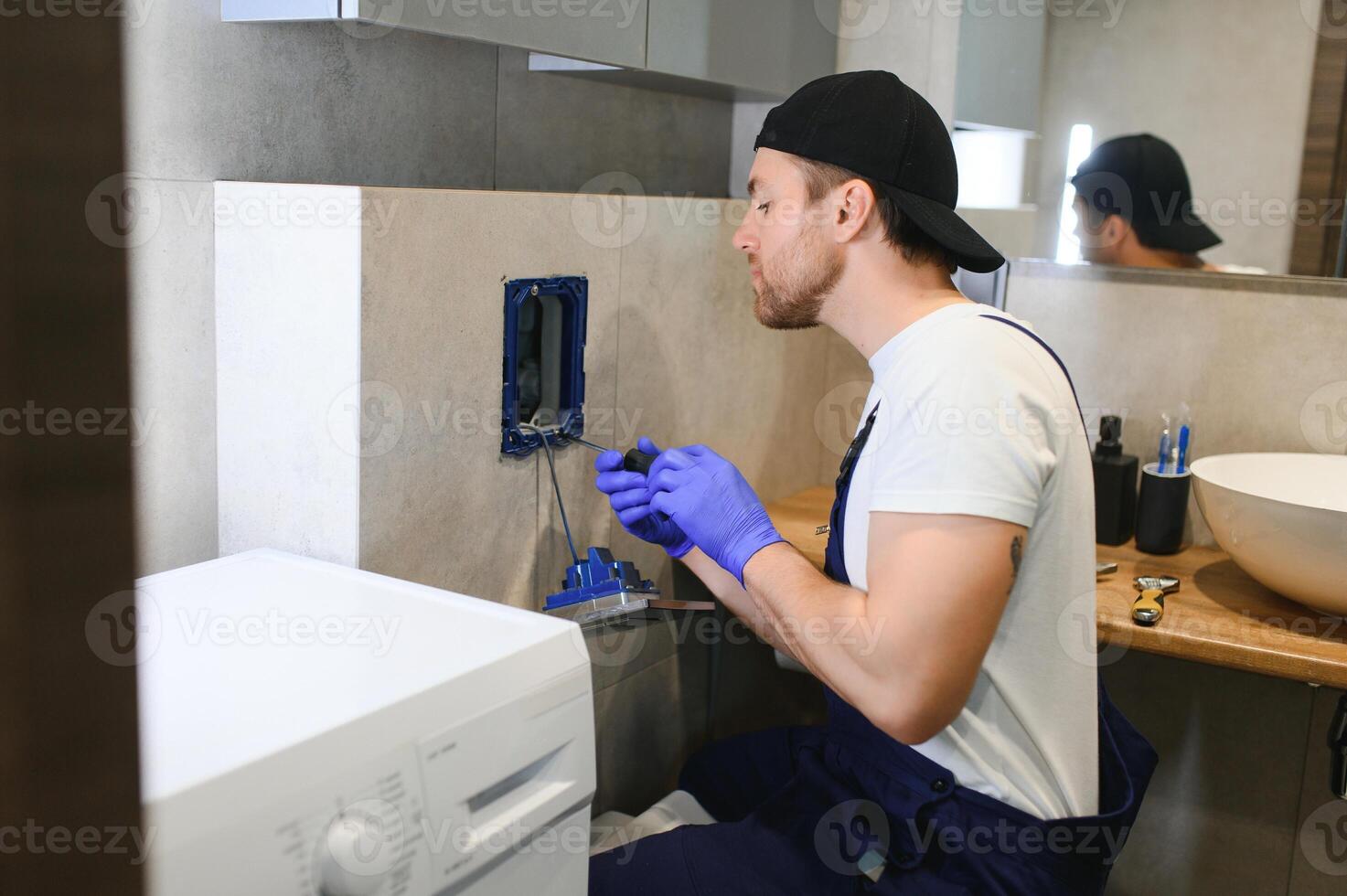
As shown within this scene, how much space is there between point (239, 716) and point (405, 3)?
738mm

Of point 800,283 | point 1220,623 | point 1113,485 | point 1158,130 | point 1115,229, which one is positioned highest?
point 1158,130

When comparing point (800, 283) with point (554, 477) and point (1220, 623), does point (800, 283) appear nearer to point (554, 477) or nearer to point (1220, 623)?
point (554, 477)

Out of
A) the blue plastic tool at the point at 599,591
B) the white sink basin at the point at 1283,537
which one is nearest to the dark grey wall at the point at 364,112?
the blue plastic tool at the point at 599,591

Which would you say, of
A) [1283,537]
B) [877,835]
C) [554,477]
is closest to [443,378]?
[554,477]

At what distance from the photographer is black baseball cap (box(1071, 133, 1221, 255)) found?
203 centimetres

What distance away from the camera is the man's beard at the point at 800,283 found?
1.44 meters

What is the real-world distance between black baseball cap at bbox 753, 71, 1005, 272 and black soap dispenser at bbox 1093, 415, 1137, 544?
751 mm

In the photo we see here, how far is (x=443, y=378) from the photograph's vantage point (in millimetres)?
1403

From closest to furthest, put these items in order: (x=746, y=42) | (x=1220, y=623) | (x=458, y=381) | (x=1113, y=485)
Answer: (x=458, y=381)
(x=1220, y=623)
(x=746, y=42)
(x=1113, y=485)

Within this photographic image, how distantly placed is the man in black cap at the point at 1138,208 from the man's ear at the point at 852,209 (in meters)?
0.89

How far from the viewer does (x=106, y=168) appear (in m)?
0.22

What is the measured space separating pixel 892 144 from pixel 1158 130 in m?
0.90

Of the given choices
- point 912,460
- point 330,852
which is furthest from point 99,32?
point 912,460

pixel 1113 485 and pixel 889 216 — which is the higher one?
pixel 889 216
